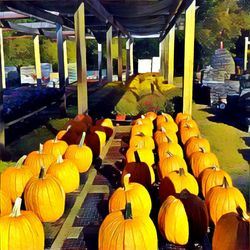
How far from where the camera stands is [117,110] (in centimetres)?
695

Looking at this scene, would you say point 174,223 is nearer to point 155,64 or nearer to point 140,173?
point 140,173

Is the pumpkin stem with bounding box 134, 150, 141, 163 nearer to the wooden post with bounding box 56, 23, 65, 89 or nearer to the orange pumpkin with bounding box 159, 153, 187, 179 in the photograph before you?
the orange pumpkin with bounding box 159, 153, 187, 179

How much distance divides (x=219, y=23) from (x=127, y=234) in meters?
25.0

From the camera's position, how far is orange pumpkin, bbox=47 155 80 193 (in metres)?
2.87

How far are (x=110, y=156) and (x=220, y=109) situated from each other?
6869 millimetres

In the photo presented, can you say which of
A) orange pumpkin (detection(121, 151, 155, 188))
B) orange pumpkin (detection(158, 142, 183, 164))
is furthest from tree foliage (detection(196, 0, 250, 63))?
orange pumpkin (detection(121, 151, 155, 188))

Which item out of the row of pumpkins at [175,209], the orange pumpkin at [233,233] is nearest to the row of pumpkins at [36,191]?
the row of pumpkins at [175,209]

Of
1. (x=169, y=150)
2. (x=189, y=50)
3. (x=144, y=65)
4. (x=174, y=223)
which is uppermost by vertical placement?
(x=189, y=50)

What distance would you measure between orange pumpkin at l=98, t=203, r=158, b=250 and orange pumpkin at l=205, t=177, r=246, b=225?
1.91ft

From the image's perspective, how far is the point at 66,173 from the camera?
289 cm

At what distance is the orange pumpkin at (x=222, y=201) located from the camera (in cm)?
233

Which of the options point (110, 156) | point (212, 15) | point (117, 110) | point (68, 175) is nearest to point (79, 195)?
point (68, 175)

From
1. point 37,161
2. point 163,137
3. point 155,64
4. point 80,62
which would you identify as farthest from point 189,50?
point 155,64

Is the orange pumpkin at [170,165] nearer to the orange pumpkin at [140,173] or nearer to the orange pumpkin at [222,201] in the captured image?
the orange pumpkin at [140,173]
